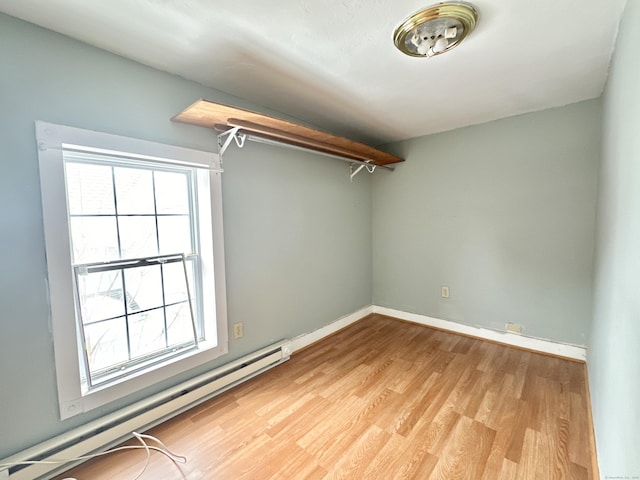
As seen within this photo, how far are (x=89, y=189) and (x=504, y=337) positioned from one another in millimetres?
3601

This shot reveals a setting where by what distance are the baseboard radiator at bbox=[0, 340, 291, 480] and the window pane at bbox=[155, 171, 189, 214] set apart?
1188 mm

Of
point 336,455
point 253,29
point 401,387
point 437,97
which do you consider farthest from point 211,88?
point 401,387

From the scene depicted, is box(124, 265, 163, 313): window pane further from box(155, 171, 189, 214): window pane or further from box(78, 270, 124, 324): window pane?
box(155, 171, 189, 214): window pane

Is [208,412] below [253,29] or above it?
below

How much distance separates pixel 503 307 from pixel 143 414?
310 cm

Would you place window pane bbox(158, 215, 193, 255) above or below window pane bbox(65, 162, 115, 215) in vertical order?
below

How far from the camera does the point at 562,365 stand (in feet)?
7.25

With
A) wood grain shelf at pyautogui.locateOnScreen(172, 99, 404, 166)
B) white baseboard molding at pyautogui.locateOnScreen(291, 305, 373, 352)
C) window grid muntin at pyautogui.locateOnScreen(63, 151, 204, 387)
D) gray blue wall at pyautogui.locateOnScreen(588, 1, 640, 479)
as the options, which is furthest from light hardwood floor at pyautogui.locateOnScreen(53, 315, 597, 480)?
wood grain shelf at pyautogui.locateOnScreen(172, 99, 404, 166)

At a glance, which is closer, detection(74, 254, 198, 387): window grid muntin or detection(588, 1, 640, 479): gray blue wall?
detection(588, 1, 640, 479): gray blue wall

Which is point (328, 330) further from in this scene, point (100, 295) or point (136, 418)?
point (100, 295)

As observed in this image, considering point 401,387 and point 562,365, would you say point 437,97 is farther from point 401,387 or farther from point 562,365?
point 562,365

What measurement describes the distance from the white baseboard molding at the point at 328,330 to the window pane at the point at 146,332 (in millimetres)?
1155

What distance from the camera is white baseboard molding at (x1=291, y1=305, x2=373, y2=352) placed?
2.56m

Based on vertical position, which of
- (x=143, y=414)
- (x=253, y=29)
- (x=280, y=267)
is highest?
(x=253, y=29)
